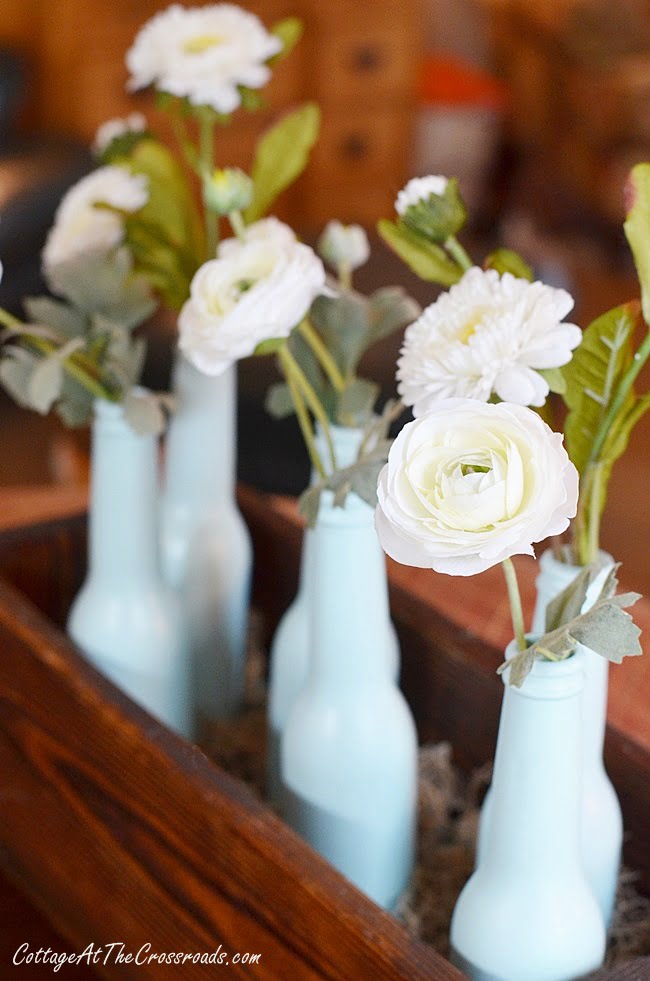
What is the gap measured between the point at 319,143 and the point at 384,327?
9.14 ft

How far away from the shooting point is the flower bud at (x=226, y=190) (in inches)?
22.3

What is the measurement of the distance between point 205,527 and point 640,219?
363 mm

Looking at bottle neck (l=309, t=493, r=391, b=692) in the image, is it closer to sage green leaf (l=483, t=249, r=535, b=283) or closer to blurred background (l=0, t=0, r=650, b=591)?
sage green leaf (l=483, t=249, r=535, b=283)

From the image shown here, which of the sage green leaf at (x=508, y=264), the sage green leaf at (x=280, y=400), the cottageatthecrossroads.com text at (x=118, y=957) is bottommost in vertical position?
the cottageatthecrossroads.com text at (x=118, y=957)

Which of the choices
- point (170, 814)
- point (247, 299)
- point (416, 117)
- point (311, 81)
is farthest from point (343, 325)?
point (416, 117)

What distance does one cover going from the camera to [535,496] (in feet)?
1.21

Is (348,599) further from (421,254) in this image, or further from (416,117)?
(416,117)

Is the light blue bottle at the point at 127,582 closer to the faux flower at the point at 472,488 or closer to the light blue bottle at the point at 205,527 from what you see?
the light blue bottle at the point at 205,527

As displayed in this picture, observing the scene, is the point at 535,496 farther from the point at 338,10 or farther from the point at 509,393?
the point at 338,10

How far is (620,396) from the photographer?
0.50 meters

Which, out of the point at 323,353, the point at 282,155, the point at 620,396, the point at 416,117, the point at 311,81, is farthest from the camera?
the point at 416,117

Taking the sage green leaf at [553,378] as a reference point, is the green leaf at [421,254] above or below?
above

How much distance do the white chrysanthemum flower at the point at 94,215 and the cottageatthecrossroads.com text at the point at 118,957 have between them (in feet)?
1.22

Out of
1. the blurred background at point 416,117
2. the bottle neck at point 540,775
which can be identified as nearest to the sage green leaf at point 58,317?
the bottle neck at point 540,775
